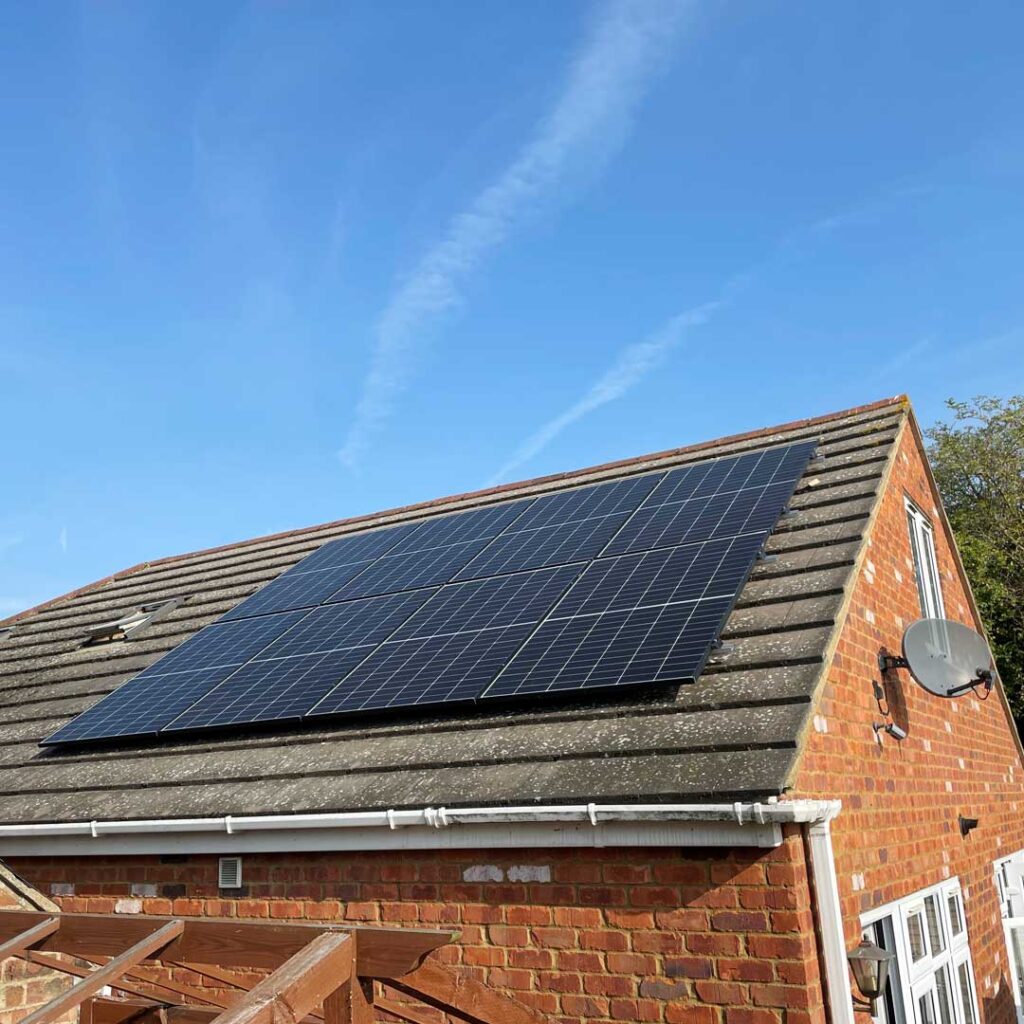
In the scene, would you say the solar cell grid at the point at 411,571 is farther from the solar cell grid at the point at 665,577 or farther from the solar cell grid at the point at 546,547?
the solar cell grid at the point at 665,577

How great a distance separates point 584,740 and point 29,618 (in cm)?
1226

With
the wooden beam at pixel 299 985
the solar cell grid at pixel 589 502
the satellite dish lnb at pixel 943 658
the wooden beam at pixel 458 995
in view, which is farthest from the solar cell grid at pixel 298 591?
the wooden beam at pixel 299 985

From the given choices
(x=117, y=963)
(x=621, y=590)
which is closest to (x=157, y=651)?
(x=621, y=590)

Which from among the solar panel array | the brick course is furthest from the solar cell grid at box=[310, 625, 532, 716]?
the brick course

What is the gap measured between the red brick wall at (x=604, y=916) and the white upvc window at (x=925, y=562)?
212 inches

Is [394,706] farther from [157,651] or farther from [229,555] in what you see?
[229,555]

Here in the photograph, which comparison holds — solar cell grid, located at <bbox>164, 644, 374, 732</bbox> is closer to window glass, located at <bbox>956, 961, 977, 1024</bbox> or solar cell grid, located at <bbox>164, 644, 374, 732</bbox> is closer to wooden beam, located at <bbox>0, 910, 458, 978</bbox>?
wooden beam, located at <bbox>0, 910, 458, 978</bbox>

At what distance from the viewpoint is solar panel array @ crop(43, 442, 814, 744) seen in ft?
23.8

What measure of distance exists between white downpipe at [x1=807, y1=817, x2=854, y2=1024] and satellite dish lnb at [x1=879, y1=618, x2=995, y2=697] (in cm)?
274

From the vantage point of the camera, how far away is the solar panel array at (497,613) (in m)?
7.25

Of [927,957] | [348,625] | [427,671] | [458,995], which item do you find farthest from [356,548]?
[458,995]

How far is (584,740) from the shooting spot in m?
6.38

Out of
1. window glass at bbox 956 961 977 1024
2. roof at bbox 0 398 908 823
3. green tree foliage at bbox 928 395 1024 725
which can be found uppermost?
green tree foliage at bbox 928 395 1024 725

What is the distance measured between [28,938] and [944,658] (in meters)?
7.16
